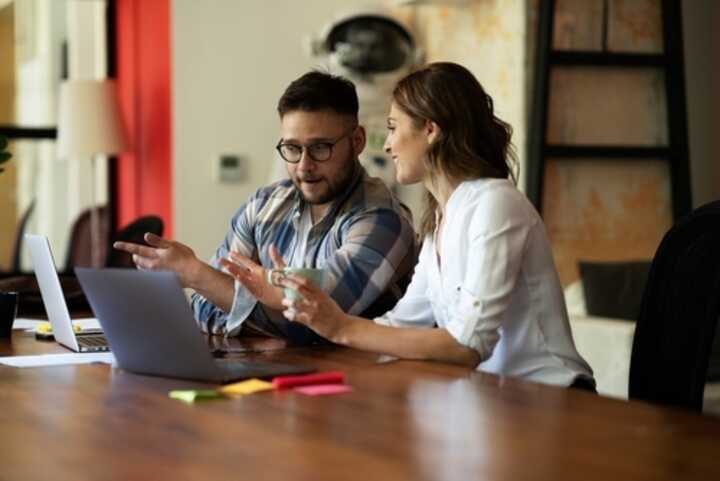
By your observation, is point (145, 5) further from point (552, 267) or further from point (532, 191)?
point (552, 267)

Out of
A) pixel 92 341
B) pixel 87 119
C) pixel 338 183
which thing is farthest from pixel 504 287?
pixel 87 119

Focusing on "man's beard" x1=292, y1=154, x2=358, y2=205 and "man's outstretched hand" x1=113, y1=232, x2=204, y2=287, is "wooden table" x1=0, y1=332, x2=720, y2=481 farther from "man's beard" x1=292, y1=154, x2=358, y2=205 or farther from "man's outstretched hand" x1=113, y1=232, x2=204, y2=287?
"man's beard" x1=292, y1=154, x2=358, y2=205

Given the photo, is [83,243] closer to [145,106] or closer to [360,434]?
[145,106]

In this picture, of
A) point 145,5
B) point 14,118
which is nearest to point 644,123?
point 145,5

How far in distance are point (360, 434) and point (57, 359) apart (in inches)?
37.4

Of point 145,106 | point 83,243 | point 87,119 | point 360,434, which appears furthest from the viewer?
point 83,243

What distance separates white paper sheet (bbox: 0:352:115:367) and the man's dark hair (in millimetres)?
723

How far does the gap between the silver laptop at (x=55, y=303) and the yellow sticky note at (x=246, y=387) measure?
1.99 ft

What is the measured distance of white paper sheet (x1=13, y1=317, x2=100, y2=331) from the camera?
8.97ft

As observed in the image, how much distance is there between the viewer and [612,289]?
16.2 feet

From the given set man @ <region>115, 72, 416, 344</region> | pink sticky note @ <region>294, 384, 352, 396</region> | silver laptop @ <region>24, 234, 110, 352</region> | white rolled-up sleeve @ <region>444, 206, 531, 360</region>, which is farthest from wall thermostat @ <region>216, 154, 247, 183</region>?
pink sticky note @ <region>294, 384, 352, 396</region>

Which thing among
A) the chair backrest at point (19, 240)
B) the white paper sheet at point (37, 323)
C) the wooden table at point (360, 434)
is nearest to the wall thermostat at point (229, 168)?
the chair backrest at point (19, 240)

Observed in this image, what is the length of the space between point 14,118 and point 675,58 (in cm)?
330

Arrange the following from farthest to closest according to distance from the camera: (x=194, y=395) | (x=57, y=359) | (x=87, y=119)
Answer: (x=87, y=119)
(x=57, y=359)
(x=194, y=395)
